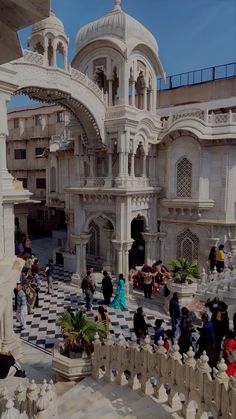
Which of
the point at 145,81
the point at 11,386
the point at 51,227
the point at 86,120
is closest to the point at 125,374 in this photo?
the point at 11,386

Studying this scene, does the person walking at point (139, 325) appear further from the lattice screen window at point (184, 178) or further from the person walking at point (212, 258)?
the lattice screen window at point (184, 178)

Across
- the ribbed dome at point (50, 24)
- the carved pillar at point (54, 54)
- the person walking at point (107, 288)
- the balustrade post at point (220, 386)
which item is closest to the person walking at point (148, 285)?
the person walking at point (107, 288)

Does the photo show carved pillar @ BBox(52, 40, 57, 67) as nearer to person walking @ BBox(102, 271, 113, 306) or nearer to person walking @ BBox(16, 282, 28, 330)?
person walking @ BBox(102, 271, 113, 306)

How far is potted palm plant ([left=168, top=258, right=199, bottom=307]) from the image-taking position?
11758mm

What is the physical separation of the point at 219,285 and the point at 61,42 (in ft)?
34.1

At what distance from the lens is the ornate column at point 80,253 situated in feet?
49.8

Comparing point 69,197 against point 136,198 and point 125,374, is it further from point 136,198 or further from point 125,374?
point 125,374

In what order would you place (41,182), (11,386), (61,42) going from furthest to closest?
1. (41,182)
2. (61,42)
3. (11,386)

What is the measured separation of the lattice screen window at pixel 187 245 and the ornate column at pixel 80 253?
450 cm

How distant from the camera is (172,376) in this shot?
18.2 ft

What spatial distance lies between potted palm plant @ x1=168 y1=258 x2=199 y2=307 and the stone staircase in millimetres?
5818

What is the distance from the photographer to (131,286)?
1424 centimetres

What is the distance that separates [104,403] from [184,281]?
266 inches

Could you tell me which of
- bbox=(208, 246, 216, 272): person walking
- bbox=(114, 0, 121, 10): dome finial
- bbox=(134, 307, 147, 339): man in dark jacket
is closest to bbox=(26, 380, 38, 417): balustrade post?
bbox=(134, 307, 147, 339): man in dark jacket
